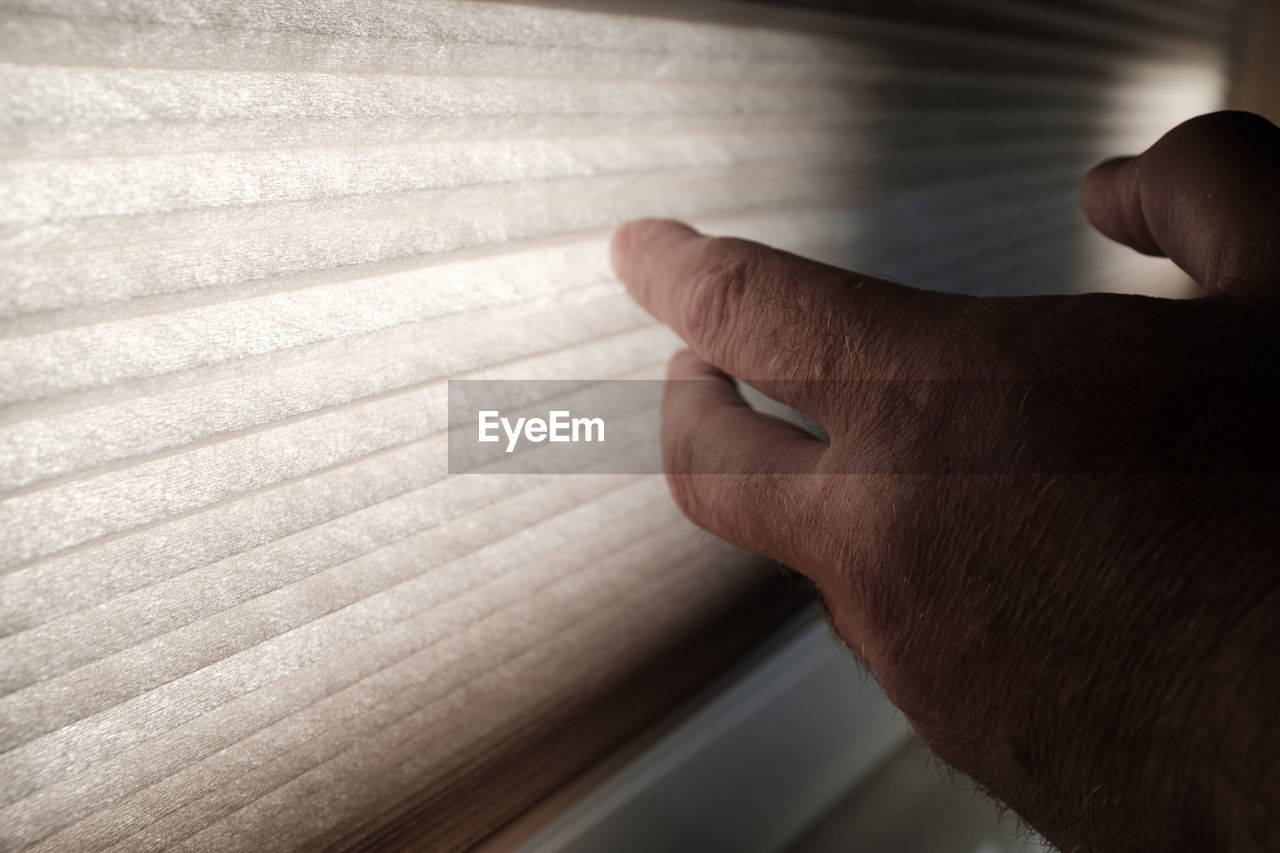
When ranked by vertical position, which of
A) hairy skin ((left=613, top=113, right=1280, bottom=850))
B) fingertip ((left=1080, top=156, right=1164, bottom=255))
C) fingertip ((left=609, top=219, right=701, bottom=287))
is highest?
fingertip ((left=1080, top=156, right=1164, bottom=255))

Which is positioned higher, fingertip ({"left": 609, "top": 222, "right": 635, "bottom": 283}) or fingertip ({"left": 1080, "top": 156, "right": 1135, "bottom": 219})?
fingertip ({"left": 1080, "top": 156, "right": 1135, "bottom": 219})

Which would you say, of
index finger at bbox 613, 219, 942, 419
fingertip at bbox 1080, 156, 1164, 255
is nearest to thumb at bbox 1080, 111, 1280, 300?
fingertip at bbox 1080, 156, 1164, 255

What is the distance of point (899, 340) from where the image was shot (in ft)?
1.94

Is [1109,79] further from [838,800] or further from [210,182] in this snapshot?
[210,182]

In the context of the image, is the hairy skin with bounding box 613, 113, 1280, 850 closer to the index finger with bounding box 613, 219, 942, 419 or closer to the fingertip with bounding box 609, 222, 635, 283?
the index finger with bounding box 613, 219, 942, 419

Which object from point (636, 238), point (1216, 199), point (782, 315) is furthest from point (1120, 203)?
point (636, 238)

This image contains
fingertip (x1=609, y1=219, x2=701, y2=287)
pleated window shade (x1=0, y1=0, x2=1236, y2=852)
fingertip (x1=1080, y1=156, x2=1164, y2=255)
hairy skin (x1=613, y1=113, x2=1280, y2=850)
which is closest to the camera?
hairy skin (x1=613, y1=113, x2=1280, y2=850)

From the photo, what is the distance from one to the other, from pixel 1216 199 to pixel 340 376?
74cm

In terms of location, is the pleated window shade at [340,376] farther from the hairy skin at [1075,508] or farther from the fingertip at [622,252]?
the hairy skin at [1075,508]

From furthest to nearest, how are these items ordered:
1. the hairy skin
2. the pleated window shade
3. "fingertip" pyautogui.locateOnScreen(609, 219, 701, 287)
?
1. "fingertip" pyautogui.locateOnScreen(609, 219, 701, 287)
2. the pleated window shade
3. the hairy skin

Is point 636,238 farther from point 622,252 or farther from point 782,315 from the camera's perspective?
point 782,315

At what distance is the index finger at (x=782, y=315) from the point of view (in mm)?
606

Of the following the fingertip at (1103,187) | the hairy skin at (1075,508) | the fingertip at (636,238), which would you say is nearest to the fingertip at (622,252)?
the fingertip at (636,238)

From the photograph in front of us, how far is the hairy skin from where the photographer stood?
46cm
